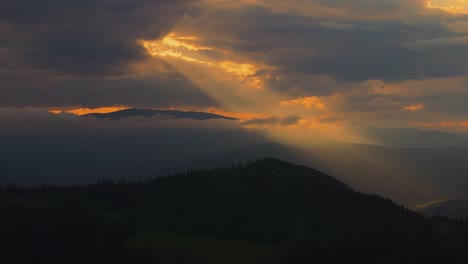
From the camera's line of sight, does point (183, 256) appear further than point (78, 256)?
No

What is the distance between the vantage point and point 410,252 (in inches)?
7608

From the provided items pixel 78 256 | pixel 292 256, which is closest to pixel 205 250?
pixel 292 256

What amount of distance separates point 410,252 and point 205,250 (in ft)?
193

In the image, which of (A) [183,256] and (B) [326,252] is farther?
(B) [326,252]

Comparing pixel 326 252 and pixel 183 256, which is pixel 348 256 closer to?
pixel 326 252

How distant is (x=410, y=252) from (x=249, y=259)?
46.7m

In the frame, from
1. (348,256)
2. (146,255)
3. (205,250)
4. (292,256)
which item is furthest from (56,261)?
(348,256)

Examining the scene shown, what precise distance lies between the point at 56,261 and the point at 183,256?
3989 cm

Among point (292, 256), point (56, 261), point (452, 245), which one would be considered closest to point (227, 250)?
point (292, 256)

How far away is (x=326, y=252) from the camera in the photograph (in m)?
196

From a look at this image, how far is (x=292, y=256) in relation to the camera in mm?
190375

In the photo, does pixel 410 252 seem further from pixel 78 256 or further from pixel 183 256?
pixel 78 256

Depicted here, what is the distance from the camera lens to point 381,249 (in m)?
196

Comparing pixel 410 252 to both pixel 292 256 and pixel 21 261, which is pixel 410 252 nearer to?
pixel 292 256
